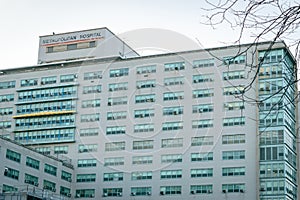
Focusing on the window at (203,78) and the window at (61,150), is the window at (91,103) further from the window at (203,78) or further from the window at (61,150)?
the window at (203,78)

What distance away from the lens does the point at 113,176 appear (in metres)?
79.1

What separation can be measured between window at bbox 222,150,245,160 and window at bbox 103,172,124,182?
1380cm

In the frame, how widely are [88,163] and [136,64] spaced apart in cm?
1502

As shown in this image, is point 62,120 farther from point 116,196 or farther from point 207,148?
point 207,148

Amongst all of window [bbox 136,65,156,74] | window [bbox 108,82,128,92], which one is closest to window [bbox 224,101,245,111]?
window [bbox 136,65,156,74]

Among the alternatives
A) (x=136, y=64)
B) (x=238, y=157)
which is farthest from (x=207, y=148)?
(x=136, y=64)

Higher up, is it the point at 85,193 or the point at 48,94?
the point at 48,94

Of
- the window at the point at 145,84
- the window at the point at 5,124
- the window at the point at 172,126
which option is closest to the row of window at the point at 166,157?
the window at the point at 172,126

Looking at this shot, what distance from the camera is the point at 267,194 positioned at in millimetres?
71562

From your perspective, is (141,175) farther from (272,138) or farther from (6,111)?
(6,111)

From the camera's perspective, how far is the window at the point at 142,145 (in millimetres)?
79062

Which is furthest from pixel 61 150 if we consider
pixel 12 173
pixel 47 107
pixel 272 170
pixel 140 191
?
pixel 272 170

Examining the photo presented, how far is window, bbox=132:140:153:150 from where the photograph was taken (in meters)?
79.1

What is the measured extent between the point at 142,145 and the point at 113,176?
5538 mm
